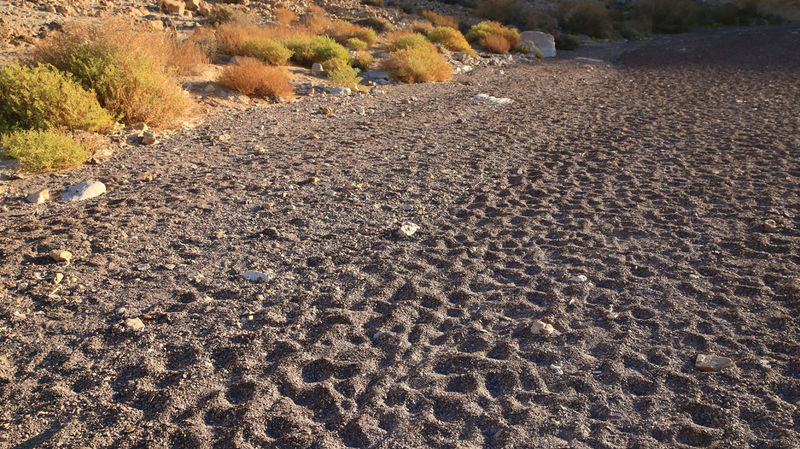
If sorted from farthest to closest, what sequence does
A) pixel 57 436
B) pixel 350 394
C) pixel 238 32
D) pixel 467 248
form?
pixel 238 32 → pixel 467 248 → pixel 350 394 → pixel 57 436

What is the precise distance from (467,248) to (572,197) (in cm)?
188

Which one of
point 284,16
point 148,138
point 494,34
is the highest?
point 284,16

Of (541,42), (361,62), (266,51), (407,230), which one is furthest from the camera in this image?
(541,42)

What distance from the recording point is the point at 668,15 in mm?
33875

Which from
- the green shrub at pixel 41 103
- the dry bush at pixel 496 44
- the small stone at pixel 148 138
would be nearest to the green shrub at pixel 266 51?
the small stone at pixel 148 138

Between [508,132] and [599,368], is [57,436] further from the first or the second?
[508,132]

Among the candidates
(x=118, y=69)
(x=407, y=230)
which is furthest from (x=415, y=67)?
(x=407, y=230)

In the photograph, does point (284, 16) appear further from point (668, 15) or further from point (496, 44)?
point (668, 15)

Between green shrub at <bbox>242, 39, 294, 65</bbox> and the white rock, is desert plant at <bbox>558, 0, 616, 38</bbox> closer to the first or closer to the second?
green shrub at <bbox>242, 39, 294, 65</bbox>

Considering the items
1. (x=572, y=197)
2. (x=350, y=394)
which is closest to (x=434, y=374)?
(x=350, y=394)

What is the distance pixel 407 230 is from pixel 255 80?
675cm

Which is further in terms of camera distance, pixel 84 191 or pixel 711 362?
pixel 84 191

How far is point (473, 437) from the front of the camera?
2.84m

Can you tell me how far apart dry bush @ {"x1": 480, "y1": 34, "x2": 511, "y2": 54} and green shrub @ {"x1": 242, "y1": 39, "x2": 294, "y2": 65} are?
30.9 feet
